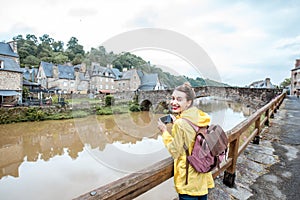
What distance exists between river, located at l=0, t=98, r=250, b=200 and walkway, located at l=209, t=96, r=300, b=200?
7.69 ft

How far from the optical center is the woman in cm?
94

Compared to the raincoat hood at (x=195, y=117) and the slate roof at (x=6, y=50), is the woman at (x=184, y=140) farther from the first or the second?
the slate roof at (x=6, y=50)

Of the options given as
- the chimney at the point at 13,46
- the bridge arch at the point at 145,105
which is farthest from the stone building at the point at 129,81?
the chimney at the point at 13,46

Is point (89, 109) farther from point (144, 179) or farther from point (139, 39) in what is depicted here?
point (144, 179)

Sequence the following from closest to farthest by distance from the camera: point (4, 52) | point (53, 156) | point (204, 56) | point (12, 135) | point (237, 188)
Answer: point (237, 188)
point (204, 56)
point (53, 156)
point (12, 135)
point (4, 52)

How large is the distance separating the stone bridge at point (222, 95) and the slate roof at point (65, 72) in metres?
9.26

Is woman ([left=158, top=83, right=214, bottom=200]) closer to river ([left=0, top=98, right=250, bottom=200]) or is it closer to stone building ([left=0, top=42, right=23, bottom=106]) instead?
river ([left=0, top=98, right=250, bottom=200])

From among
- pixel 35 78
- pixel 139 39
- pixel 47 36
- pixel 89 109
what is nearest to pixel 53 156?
→ pixel 139 39

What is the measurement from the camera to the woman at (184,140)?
94 centimetres

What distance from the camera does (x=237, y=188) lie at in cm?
181

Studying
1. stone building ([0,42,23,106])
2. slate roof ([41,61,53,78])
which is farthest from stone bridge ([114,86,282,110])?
slate roof ([41,61,53,78])

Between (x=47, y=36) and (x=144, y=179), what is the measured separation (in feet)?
236

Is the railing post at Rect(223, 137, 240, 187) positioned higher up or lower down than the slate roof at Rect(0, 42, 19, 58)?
lower down

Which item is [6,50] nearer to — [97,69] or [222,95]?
[97,69]
